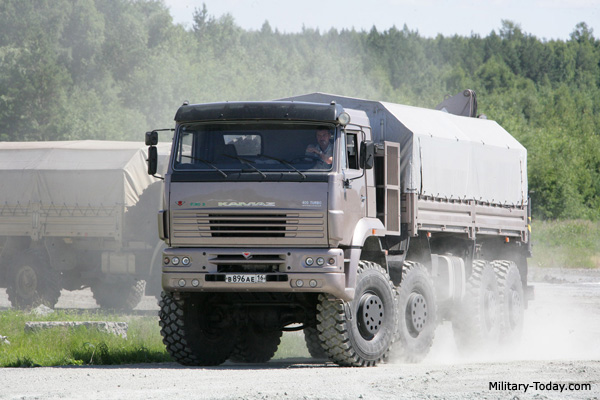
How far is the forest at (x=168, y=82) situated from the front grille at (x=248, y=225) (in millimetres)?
42586

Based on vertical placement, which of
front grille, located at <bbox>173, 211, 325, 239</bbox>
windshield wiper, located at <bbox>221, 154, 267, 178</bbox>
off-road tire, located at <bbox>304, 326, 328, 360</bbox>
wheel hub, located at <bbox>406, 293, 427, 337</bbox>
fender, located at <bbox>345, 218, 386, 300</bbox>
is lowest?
off-road tire, located at <bbox>304, 326, 328, 360</bbox>

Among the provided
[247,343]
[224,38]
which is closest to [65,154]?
[247,343]

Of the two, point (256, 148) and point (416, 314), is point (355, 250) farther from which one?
point (416, 314)

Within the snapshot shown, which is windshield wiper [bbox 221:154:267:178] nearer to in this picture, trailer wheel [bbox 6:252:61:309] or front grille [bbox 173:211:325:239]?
front grille [bbox 173:211:325:239]

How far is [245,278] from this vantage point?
1218 centimetres

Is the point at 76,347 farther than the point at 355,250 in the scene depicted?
Yes

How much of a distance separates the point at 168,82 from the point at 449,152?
53035 mm

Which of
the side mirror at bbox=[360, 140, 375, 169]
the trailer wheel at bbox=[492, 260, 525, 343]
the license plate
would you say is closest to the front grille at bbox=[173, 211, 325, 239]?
the license plate

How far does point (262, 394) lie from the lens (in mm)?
9133

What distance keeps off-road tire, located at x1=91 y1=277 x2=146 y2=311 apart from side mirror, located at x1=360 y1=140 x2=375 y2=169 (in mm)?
12138

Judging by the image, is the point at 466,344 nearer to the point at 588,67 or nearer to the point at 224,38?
the point at 224,38

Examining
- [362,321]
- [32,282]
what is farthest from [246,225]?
[32,282]

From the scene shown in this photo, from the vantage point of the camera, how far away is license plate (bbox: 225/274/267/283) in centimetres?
1212

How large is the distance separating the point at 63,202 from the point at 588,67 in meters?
168
